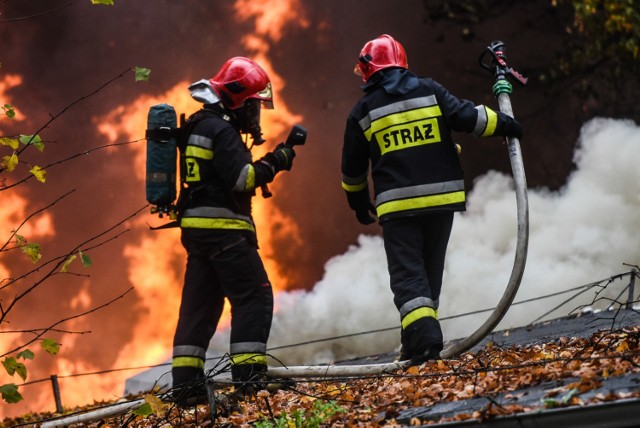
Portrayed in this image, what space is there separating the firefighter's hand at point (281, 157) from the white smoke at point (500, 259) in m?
4.33

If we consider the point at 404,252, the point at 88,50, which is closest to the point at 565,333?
the point at 404,252

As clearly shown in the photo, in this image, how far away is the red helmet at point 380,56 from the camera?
552cm

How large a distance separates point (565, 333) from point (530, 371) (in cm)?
256

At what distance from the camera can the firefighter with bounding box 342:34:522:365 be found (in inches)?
205

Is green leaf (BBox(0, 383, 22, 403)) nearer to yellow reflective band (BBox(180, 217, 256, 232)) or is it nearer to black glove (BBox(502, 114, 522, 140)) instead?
yellow reflective band (BBox(180, 217, 256, 232))

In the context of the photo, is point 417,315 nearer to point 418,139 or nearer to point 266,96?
point 418,139

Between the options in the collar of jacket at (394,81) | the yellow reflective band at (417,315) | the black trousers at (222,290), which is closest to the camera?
the yellow reflective band at (417,315)

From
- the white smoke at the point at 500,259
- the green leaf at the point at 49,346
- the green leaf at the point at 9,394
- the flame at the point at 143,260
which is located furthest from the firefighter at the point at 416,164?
the white smoke at the point at 500,259

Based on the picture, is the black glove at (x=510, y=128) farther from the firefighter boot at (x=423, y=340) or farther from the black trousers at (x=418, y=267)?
the firefighter boot at (x=423, y=340)

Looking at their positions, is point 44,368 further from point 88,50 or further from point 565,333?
point 565,333

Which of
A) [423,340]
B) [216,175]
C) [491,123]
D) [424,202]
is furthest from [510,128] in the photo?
[216,175]

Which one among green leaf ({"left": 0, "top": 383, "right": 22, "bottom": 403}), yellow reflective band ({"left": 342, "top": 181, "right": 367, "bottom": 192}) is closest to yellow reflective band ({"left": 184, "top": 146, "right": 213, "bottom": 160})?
yellow reflective band ({"left": 342, "top": 181, "right": 367, "bottom": 192})

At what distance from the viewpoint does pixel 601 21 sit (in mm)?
10961

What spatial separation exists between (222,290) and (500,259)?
604 cm
